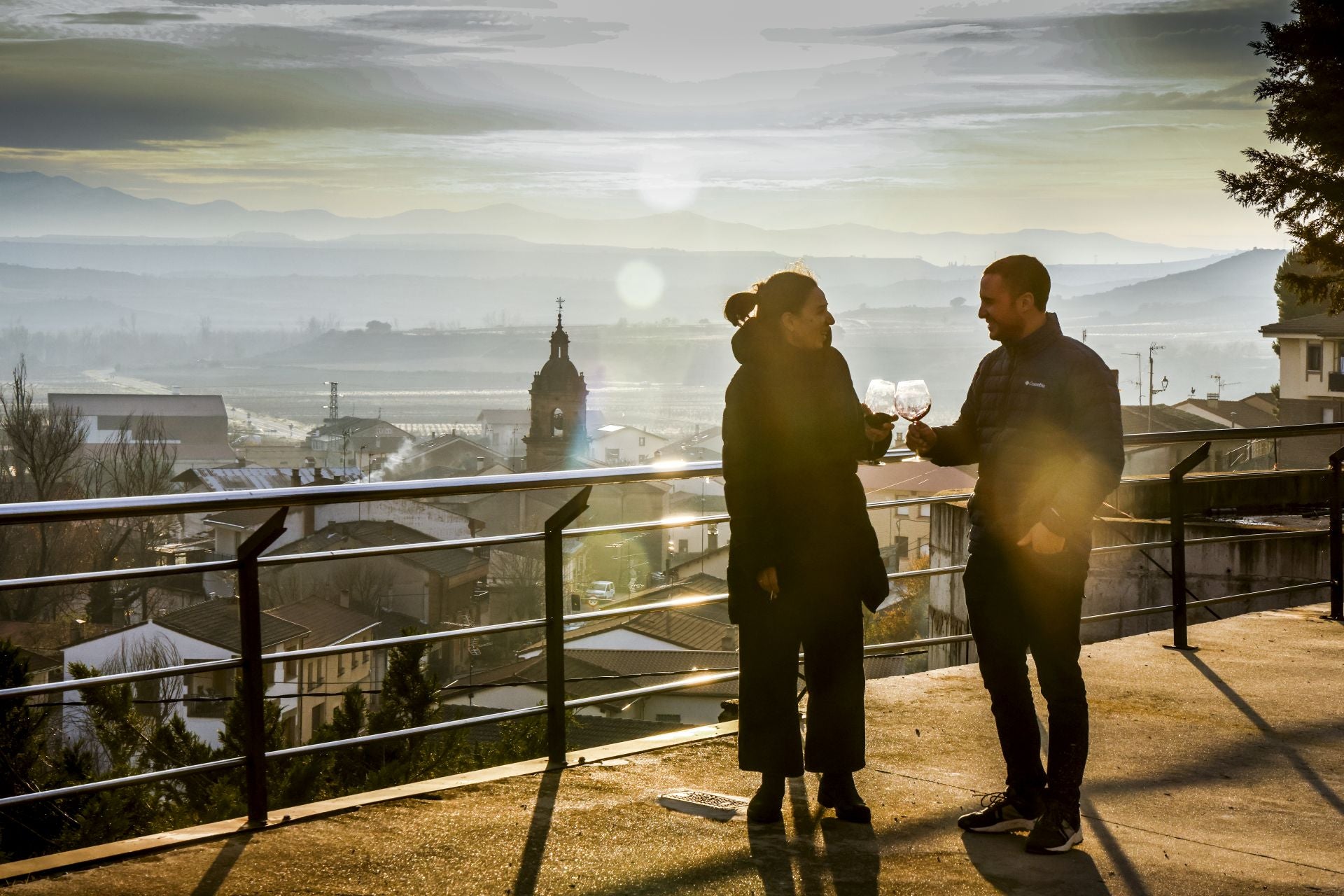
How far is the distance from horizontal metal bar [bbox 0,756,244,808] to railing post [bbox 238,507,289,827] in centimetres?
6

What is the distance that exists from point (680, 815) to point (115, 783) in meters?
1.58

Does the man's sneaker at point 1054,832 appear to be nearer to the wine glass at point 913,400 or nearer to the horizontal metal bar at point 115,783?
the wine glass at point 913,400

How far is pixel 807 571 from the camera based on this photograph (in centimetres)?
387

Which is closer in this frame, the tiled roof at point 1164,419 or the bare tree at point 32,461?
the bare tree at point 32,461

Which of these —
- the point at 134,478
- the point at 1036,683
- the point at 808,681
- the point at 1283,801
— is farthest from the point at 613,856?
the point at 134,478

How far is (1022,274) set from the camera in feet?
11.8

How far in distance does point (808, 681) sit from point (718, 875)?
29.1 inches

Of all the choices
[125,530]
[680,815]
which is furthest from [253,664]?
[125,530]

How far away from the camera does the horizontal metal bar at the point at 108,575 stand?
3266 millimetres

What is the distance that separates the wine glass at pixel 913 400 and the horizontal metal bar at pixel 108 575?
1.95 metres

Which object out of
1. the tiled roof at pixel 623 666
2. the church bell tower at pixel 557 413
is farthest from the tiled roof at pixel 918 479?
the church bell tower at pixel 557 413

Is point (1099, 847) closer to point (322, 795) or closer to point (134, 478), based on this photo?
point (322, 795)

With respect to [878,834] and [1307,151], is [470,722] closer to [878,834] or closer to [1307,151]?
[878,834]

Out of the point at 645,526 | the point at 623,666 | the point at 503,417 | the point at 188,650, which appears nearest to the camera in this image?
the point at 645,526
